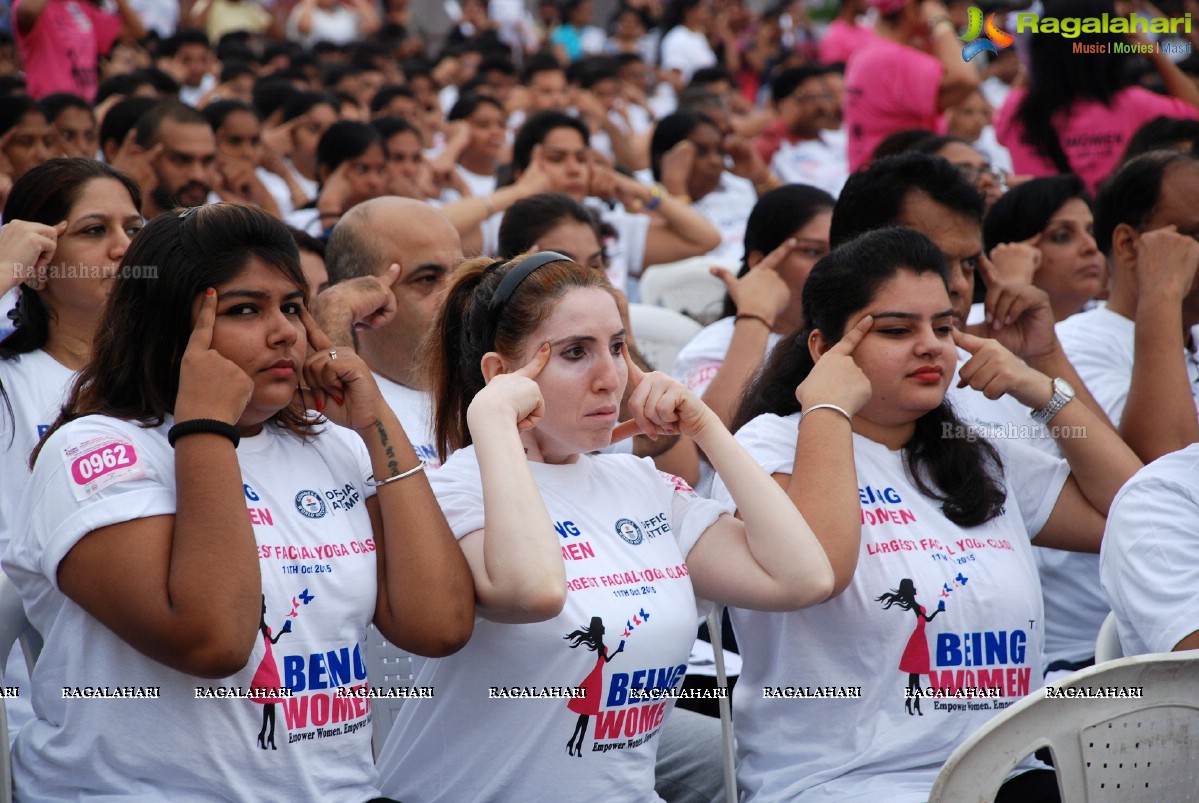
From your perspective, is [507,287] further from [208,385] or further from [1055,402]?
[1055,402]

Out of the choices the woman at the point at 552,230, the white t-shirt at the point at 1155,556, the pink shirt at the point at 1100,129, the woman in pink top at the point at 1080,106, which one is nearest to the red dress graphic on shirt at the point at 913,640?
the white t-shirt at the point at 1155,556

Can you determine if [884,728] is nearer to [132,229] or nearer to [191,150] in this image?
[132,229]

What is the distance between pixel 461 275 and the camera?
2.93m

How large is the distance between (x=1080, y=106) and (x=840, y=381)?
4008 mm

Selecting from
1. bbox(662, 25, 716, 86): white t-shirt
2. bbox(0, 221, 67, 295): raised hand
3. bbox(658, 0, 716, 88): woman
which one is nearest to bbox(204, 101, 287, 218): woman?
bbox(0, 221, 67, 295): raised hand

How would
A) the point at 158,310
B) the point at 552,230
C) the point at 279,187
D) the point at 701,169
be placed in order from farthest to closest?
the point at 279,187 → the point at 701,169 → the point at 552,230 → the point at 158,310

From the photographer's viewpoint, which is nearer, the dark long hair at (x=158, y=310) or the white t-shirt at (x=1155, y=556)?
the dark long hair at (x=158, y=310)

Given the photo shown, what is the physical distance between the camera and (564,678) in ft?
8.00

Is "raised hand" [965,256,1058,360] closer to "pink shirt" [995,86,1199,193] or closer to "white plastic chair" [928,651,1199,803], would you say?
"white plastic chair" [928,651,1199,803]

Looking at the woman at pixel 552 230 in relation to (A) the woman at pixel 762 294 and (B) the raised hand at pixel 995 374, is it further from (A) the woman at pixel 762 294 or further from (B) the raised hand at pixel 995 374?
(B) the raised hand at pixel 995 374

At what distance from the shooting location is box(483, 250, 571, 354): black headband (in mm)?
2672

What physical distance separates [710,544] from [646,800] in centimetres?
53

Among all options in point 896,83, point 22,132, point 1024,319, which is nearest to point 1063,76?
point 896,83

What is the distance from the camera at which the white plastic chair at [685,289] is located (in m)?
6.34
